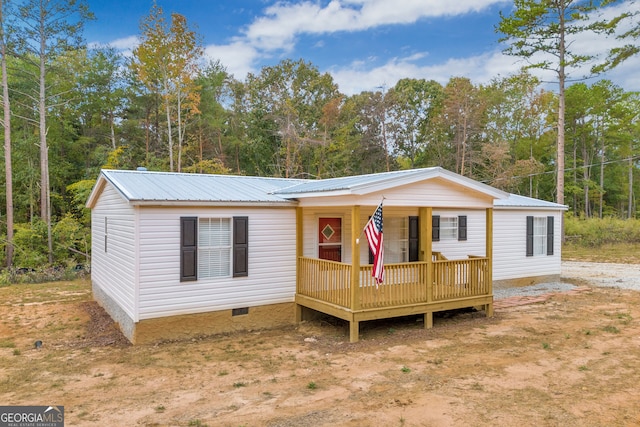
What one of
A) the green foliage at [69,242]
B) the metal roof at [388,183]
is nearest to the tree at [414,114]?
the green foliage at [69,242]

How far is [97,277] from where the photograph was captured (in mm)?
11312

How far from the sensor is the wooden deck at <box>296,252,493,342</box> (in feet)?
26.6

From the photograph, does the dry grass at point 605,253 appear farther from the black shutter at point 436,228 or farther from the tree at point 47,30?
the tree at point 47,30

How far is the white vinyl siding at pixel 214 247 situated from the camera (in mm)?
8258

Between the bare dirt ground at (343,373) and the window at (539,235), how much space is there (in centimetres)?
373

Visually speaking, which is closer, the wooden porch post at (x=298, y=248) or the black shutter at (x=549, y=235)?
the wooden porch post at (x=298, y=248)

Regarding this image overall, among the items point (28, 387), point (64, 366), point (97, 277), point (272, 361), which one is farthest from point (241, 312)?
point (97, 277)

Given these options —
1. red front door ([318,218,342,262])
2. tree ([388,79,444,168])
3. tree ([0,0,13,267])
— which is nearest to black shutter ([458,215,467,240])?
red front door ([318,218,342,262])

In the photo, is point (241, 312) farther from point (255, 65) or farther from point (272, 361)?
point (255, 65)

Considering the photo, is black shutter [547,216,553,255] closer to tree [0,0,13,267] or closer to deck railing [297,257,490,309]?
deck railing [297,257,490,309]

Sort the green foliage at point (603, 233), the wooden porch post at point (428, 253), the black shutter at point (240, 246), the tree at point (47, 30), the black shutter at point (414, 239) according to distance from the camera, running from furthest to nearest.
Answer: the green foliage at point (603, 233) → the tree at point (47, 30) → the black shutter at point (414, 239) → the wooden porch post at point (428, 253) → the black shutter at point (240, 246)

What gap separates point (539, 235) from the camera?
44.5 feet

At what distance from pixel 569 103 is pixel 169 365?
3763 cm

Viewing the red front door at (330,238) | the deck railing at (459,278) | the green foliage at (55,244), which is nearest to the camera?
the deck railing at (459,278)
